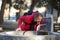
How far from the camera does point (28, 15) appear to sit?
4.54 metres

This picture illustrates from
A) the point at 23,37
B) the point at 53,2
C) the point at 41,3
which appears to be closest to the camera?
the point at 23,37

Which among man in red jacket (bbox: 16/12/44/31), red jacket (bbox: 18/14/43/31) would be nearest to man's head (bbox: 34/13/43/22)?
man in red jacket (bbox: 16/12/44/31)

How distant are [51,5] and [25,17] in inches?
558

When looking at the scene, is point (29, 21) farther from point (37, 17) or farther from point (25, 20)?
point (37, 17)

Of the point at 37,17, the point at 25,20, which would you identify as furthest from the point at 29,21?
the point at 37,17

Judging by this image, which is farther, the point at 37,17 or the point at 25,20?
the point at 25,20

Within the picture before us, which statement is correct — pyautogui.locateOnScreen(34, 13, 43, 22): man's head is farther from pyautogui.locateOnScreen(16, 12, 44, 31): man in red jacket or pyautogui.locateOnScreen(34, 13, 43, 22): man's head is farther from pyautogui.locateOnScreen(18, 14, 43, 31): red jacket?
pyautogui.locateOnScreen(18, 14, 43, 31): red jacket

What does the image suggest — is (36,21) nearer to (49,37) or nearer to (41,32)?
(41,32)

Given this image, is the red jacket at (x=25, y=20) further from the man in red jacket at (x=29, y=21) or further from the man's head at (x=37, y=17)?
the man's head at (x=37, y=17)

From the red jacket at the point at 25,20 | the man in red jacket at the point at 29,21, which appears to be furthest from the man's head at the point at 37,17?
the red jacket at the point at 25,20

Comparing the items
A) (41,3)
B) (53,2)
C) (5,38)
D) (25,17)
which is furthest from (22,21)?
(41,3)

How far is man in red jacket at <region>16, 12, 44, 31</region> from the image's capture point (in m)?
4.28

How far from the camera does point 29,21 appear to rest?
4.45 metres

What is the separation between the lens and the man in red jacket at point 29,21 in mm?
4277
